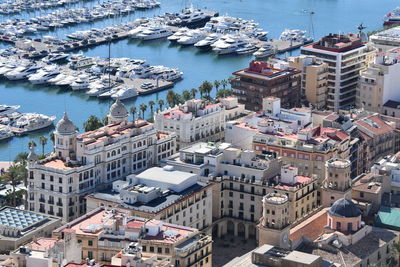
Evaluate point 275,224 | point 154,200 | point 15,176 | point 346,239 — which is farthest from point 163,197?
point 15,176

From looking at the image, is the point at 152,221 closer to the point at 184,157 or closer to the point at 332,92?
the point at 184,157

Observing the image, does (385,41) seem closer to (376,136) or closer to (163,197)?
(376,136)

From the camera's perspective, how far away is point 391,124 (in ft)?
422

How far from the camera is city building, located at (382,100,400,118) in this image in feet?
455

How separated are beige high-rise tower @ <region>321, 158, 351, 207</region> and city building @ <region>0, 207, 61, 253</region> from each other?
25870mm

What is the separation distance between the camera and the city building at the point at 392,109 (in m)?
139

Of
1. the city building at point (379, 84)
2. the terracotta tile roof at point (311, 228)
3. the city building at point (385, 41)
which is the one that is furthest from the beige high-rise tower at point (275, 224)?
the city building at point (385, 41)

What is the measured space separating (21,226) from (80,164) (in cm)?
1325

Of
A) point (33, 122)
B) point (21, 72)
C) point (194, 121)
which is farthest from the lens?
point (21, 72)

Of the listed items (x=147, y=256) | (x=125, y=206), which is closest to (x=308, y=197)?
(x=125, y=206)

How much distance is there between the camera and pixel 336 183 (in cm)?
10062

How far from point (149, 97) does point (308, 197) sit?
2730 inches

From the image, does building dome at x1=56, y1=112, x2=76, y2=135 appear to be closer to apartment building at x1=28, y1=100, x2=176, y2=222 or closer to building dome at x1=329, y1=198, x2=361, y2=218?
apartment building at x1=28, y1=100, x2=176, y2=222

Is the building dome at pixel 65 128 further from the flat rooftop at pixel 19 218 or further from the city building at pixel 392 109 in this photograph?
the city building at pixel 392 109
